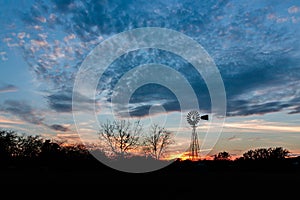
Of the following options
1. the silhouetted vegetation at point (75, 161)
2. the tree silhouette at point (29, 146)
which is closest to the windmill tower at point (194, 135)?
the silhouetted vegetation at point (75, 161)

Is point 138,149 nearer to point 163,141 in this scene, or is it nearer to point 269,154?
point 163,141

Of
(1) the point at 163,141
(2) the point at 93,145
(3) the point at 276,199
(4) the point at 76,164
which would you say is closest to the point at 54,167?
(4) the point at 76,164

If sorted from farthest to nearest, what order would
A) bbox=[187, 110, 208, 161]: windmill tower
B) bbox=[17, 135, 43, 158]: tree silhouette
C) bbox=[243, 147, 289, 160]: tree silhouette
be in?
bbox=[243, 147, 289, 160]: tree silhouette < bbox=[17, 135, 43, 158]: tree silhouette < bbox=[187, 110, 208, 161]: windmill tower

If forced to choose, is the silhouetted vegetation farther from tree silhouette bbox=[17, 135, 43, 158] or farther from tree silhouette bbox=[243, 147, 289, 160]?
tree silhouette bbox=[243, 147, 289, 160]

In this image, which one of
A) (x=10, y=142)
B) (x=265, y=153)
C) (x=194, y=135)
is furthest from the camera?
(x=265, y=153)

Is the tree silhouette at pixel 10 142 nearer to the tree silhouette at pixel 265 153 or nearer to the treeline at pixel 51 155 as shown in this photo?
the treeline at pixel 51 155

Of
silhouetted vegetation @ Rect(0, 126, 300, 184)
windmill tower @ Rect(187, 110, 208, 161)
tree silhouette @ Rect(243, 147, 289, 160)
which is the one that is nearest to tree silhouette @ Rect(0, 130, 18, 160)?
silhouetted vegetation @ Rect(0, 126, 300, 184)

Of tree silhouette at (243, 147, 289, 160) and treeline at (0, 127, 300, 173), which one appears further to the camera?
tree silhouette at (243, 147, 289, 160)

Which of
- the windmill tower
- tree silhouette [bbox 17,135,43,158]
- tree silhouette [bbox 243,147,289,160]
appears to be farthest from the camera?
tree silhouette [bbox 243,147,289,160]

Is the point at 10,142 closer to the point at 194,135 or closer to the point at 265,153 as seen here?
the point at 194,135

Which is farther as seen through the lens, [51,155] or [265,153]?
[265,153]

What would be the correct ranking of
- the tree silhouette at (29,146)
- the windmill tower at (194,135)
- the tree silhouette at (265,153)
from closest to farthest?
1. the windmill tower at (194,135)
2. the tree silhouette at (29,146)
3. the tree silhouette at (265,153)

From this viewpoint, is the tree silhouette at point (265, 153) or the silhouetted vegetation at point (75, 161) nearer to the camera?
the silhouetted vegetation at point (75, 161)

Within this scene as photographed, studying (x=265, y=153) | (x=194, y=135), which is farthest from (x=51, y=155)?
(x=265, y=153)
